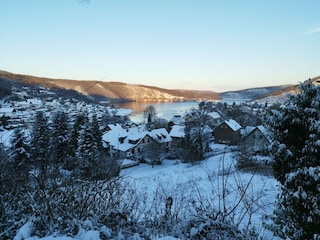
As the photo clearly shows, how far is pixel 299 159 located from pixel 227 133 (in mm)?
29416

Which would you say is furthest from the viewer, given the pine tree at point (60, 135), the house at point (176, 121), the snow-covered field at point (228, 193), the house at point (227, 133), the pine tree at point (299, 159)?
the house at point (176, 121)

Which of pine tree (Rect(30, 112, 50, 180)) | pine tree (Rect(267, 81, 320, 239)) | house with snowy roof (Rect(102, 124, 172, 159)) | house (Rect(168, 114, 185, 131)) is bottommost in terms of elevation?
house with snowy roof (Rect(102, 124, 172, 159))

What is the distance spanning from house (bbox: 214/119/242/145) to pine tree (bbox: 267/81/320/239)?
92.5ft

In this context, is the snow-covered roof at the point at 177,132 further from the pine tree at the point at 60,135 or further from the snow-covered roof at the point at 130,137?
the pine tree at the point at 60,135

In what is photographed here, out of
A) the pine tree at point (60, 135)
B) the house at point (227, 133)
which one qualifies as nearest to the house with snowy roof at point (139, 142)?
the pine tree at point (60, 135)

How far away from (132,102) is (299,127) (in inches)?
3597

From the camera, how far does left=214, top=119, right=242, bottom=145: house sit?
100.0 feet

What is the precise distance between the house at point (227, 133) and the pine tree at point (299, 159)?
2819 cm

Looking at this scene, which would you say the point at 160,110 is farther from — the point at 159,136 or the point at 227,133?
the point at 159,136

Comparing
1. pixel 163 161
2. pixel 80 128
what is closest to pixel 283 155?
pixel 80 128

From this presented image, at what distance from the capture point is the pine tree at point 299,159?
2426 mm

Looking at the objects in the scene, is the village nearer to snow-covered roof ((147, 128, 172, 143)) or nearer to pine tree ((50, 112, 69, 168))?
snow-covered roof ((147, 128, 172, 143))

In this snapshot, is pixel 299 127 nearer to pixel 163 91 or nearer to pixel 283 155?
pixel 283 155

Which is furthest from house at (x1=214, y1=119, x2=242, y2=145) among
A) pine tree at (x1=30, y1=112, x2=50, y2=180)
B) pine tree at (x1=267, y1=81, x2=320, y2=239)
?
pine tree at (x1=267, y1=81, x2=320, y2=239)
